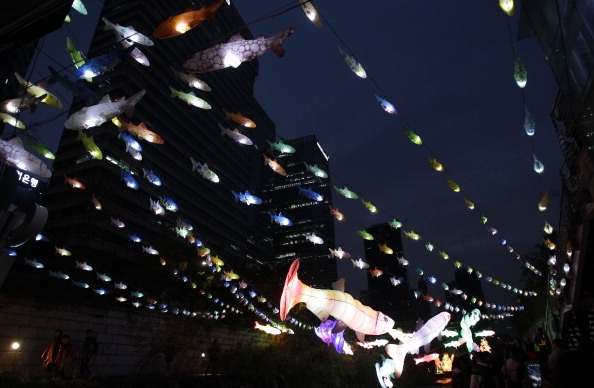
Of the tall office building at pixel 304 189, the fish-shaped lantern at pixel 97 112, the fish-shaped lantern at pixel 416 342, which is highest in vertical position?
the tall office building at pixel 304 189

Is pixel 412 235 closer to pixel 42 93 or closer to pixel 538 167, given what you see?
pixel 538 167

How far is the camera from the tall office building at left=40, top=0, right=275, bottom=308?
1395 inches

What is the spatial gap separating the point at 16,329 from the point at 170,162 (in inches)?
1826

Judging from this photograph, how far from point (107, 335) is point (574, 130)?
740 inches

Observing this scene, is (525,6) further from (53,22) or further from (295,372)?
(295,372)

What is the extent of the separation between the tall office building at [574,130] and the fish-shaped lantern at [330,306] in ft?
21.2

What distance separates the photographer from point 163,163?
180 ft

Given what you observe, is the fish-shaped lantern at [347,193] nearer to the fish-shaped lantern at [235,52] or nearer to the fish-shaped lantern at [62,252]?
the fish-shaped lantern at [235,52]

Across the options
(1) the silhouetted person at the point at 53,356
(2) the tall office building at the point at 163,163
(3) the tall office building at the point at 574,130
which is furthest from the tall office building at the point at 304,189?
(1) the silhouetted person at the point at 53,356

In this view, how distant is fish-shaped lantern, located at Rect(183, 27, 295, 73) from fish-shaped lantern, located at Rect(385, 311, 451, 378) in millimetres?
11959

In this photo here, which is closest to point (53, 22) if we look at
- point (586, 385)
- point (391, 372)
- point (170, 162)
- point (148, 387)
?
point (586, 385)

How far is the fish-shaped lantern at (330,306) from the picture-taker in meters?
8.30

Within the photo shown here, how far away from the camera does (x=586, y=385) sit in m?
4.25

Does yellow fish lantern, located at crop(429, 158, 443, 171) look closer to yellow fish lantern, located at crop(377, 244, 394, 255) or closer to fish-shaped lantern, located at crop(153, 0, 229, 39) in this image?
yellow fish lantern, located at crop(377, 244, 394, 255)
